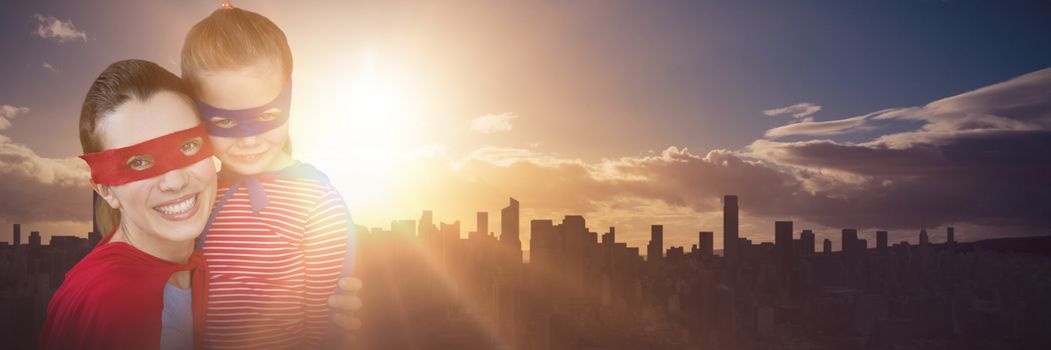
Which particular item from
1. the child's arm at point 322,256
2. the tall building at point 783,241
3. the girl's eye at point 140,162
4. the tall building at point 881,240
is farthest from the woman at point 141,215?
the tall building at point 881,240

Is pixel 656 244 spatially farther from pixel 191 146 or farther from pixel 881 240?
pixel 191 146

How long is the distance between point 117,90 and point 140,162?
0.57 m

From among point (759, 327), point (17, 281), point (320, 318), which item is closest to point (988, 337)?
point (759, 327)

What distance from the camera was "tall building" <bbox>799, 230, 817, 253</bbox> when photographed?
45588 millimetres

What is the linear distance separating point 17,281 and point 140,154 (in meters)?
34.7

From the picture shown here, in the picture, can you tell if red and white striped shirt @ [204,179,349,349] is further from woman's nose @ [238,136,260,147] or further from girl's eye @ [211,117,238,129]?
girl's eye @ [211,117,238,129]

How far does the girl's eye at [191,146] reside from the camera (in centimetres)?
536

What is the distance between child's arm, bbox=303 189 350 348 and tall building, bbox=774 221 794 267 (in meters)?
38.9

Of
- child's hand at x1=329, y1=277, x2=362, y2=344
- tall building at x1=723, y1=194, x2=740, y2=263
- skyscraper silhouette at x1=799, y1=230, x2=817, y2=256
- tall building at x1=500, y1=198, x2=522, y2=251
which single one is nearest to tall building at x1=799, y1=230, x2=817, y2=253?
skyscraper silhouette at x1=799, y1=230, x2=817, y2=256

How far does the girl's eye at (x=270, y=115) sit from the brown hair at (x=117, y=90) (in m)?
0.50

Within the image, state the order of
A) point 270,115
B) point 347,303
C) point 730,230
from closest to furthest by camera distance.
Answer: point 270,115
point 347,303
point 730,230

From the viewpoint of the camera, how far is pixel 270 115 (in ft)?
18.7

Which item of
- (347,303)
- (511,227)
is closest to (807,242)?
(511,227)

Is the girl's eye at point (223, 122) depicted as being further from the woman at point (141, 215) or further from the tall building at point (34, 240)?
the tall building at point (34, 240)
